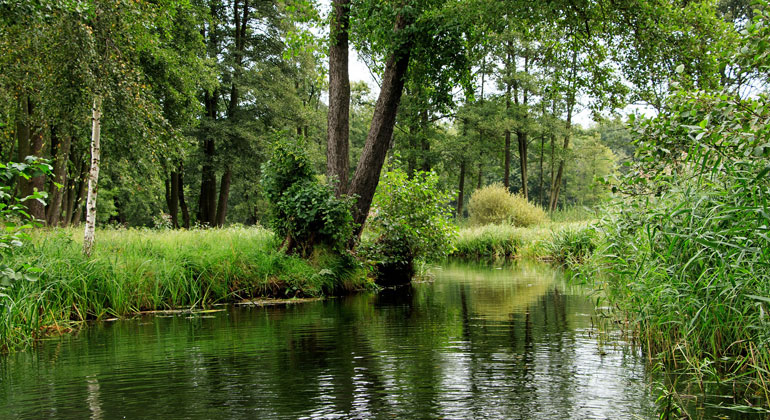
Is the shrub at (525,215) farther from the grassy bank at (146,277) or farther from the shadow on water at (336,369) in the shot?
the shadow on water at (336,369)

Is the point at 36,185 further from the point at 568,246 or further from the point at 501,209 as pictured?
the point at 501,209

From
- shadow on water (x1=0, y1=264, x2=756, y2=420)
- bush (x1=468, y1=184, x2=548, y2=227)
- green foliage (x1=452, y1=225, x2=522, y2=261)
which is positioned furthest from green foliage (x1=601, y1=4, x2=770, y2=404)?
bush (x1=468, y1=184, x2=548, y2=227)

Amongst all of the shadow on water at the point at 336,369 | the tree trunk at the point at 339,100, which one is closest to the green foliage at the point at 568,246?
the tree trunk at the point at 339,100

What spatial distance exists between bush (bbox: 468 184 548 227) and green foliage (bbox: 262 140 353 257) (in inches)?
625

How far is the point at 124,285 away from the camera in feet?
25.8

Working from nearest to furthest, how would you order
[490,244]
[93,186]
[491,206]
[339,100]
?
1. [93,186]
2. [339,100]
3. [490,244]
4. [491,206]

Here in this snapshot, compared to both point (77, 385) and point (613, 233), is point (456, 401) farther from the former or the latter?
point (613, 233)

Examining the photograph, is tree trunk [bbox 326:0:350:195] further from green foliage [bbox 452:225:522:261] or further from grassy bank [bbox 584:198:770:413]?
green foliage [bbox 452:225:522:261]

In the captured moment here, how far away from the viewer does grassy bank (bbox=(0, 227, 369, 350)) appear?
21.1ft

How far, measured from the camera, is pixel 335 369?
15.3ft

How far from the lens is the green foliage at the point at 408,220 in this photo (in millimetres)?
11742

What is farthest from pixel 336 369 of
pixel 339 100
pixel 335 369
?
pixel 339 100

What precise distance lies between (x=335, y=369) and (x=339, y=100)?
26.1 feet

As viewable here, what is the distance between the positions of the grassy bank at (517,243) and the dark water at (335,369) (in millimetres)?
9721
